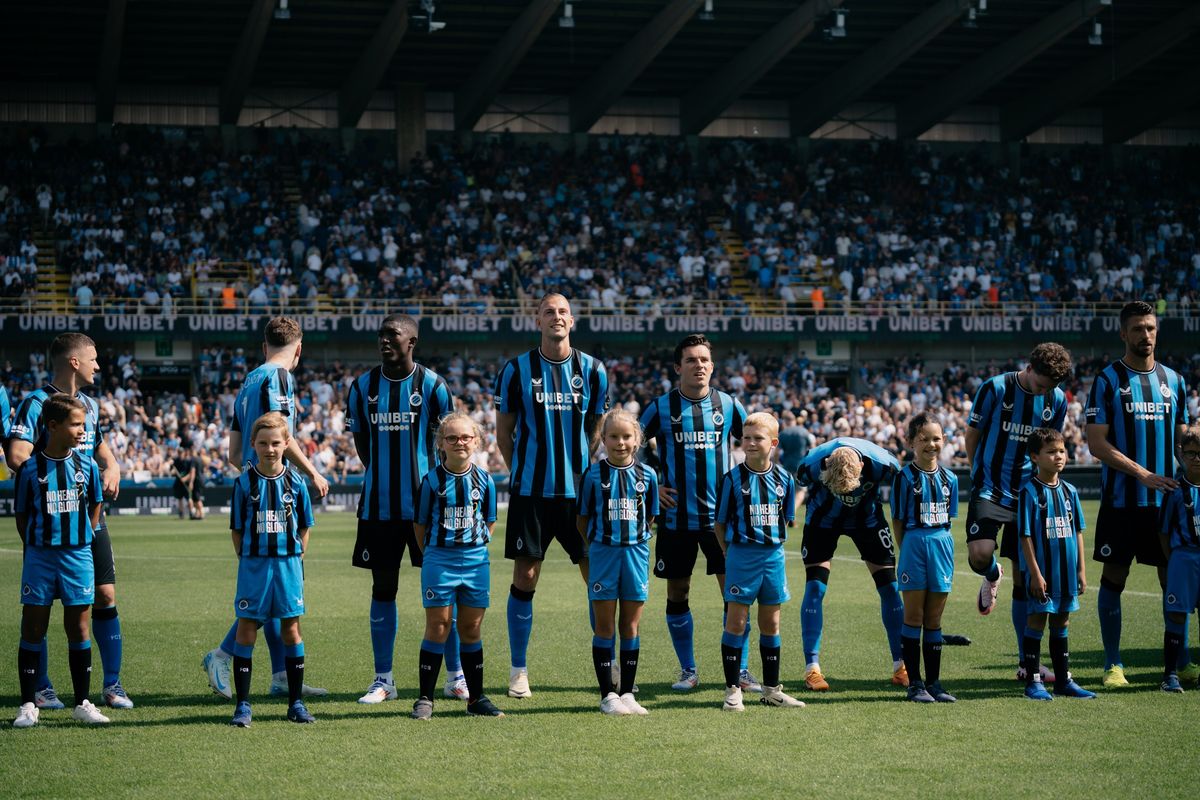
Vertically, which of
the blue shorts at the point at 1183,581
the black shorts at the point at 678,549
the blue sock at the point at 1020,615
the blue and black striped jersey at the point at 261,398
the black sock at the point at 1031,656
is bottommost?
the black sock at the point at 1031,656

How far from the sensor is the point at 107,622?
7984 mm

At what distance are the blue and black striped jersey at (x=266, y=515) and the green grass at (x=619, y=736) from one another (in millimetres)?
935

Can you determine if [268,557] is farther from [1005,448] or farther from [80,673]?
[1005,448]

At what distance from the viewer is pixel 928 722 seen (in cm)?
732

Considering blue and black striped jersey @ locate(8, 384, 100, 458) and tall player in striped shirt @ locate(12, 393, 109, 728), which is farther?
blue and black striped jersey @ locate(8, 384, 100, 458)

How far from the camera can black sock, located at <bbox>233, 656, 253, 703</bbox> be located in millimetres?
7336

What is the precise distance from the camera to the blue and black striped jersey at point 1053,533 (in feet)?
27.0

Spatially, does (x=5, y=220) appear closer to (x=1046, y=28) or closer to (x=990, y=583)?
(x=1046, y=28)

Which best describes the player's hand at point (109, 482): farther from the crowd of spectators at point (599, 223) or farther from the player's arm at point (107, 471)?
the crowd of spectators at point (599, 223)

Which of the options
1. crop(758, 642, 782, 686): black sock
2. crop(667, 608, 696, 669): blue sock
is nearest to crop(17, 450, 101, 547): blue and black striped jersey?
crop(667, 608, 696, 669): blue sock

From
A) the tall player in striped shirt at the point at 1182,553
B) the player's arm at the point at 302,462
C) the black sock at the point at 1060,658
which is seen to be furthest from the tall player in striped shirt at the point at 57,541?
the tall player in striped shirt at the point at 1182,553

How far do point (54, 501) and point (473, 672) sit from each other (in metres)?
2.45

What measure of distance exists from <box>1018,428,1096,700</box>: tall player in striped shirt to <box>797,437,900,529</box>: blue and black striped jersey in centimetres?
101

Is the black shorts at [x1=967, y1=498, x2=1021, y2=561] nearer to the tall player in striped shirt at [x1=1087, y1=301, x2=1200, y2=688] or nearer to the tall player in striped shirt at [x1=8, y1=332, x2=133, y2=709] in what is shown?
the tall player in striped shirt at [x1=1087, y1=301, x2=1200, y2=688]
